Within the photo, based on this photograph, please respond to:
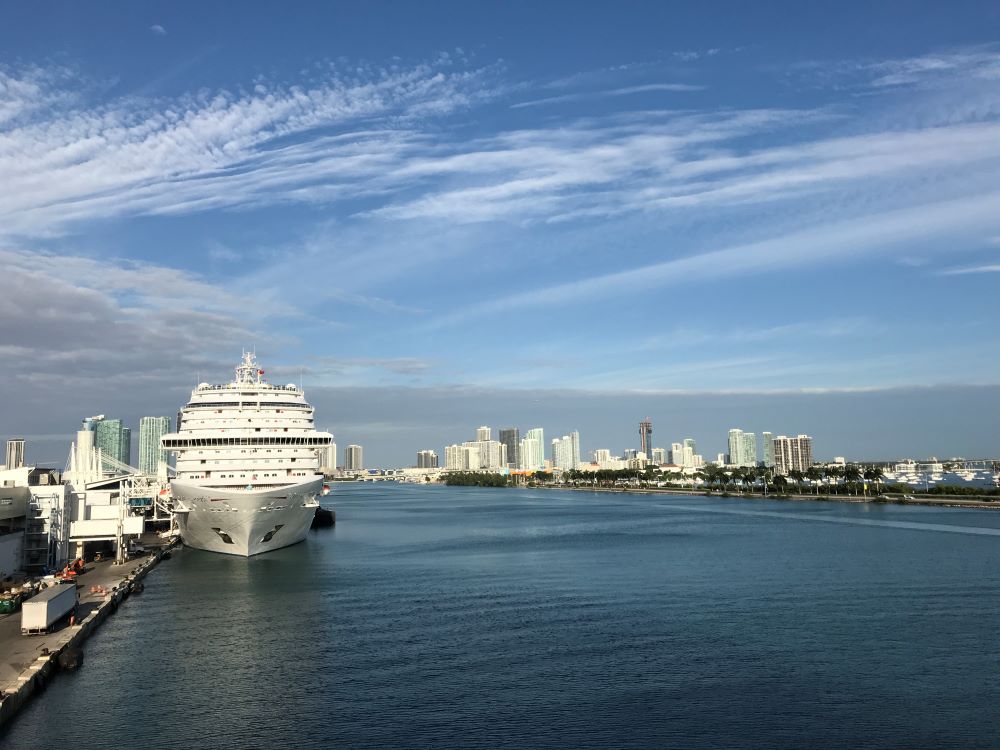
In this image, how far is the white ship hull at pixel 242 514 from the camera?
47.2 m

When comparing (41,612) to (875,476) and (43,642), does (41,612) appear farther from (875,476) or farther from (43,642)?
(875,476)

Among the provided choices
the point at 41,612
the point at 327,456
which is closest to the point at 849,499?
the point at 327,456

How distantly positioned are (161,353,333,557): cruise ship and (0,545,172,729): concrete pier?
6934mm

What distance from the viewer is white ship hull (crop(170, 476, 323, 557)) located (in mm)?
47188

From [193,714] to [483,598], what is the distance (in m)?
18.5

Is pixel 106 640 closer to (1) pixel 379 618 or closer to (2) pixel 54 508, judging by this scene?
(1) pixel 379 618

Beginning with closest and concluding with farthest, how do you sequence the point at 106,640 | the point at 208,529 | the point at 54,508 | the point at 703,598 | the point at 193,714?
the point at 193,714
the point at 106,640
the point at 703,598
the point at 54,508
the point at 208,529

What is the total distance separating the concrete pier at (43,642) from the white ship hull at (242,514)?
6.42m

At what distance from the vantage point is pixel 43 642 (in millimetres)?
27047

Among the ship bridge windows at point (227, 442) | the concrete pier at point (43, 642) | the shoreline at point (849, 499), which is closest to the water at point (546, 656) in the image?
the concrete pier at point (43, 642)

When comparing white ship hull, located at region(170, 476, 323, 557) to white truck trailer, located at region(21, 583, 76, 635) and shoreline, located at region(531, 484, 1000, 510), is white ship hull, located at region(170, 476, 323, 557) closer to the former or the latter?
white truck trailer, located at region(21, 583, 76, 635)

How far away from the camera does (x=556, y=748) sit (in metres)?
18.7

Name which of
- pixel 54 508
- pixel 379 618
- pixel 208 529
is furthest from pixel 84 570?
pixel 379 618

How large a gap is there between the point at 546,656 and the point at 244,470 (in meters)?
31.1
